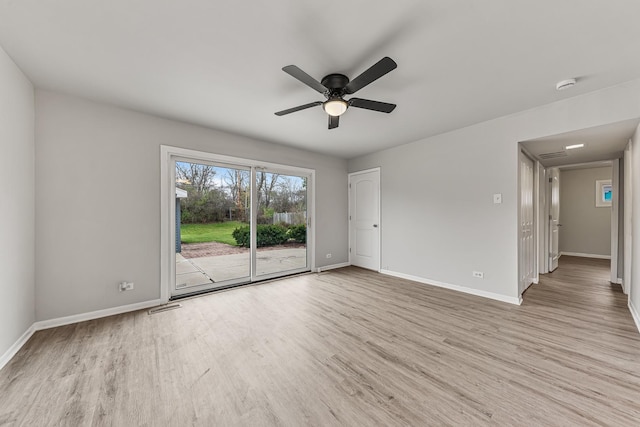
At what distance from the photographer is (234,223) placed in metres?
4.13

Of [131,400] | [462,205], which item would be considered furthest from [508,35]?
[131,400]

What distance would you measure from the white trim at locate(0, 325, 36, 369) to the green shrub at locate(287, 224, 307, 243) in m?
3.42

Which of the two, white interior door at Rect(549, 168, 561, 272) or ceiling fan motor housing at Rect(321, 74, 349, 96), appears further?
white interior door at Rect(549, 168, 561, 272)

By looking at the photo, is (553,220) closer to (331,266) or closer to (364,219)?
(364,219)

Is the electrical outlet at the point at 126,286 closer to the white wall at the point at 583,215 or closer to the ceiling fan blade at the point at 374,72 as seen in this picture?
the ceiling fan blade at the point at 374,72

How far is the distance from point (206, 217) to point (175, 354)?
84.7 inches

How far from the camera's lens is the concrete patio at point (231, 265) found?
12.2ft

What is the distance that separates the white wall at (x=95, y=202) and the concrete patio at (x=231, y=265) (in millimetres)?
484

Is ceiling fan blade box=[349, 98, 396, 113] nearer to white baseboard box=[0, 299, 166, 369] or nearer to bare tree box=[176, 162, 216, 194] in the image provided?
bare tree box=[176, 162, 216, 194]

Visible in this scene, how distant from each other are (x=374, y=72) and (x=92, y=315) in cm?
395

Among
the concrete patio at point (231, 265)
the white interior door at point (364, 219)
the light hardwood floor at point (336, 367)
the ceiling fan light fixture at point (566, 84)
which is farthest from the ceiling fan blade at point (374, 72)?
the concrete patio at point (231, 265)

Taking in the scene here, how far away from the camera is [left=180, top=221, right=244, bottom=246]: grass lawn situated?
366cm

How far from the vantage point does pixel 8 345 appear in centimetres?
204

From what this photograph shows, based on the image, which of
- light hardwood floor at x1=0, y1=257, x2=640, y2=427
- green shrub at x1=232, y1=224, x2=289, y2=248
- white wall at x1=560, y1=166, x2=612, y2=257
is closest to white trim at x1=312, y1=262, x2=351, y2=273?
green shrub at x1=232, y1=224, x2=289, y2=248
